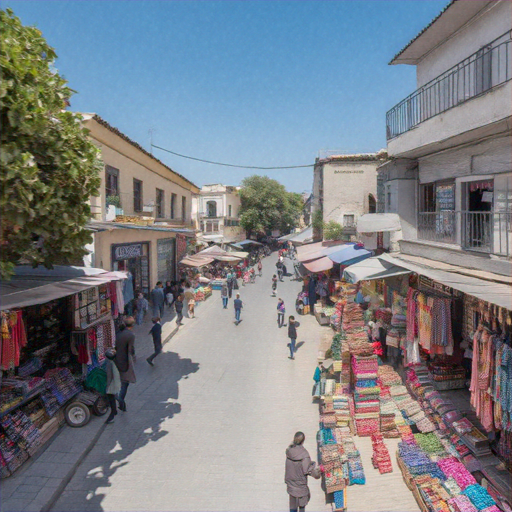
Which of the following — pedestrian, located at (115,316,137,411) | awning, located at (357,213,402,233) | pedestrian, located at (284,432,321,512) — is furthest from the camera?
awning, located at (357,213,402,233)

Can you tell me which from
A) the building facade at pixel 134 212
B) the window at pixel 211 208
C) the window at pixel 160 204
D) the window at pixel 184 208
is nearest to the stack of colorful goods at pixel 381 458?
the building facade at pixel 134 212

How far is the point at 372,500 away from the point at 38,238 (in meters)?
6.38

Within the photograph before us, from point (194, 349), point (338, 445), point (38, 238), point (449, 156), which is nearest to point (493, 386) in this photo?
point (338, 445)

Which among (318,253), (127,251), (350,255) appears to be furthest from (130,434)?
(318,253)

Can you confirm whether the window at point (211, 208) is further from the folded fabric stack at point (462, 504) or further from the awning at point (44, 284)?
the folded fabric stack at point (462, 504)

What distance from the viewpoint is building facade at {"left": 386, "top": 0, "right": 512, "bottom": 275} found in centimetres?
695

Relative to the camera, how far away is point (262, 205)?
5169 cm

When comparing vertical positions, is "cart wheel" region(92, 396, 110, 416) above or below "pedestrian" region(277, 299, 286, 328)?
below

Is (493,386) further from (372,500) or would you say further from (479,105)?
(479,105)

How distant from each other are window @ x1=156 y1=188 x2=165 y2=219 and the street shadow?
36.3ft

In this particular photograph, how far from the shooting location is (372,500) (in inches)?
248

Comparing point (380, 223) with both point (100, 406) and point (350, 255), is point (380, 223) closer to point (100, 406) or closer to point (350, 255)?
point (350, 255)

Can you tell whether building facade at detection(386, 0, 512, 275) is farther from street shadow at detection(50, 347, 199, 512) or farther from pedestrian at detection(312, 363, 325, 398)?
street shadow at detection(50, 347, 199, 512)

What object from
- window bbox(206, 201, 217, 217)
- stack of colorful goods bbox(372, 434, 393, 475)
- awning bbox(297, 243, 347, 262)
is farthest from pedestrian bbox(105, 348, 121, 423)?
window bbox(206, 201, 217, 217)
